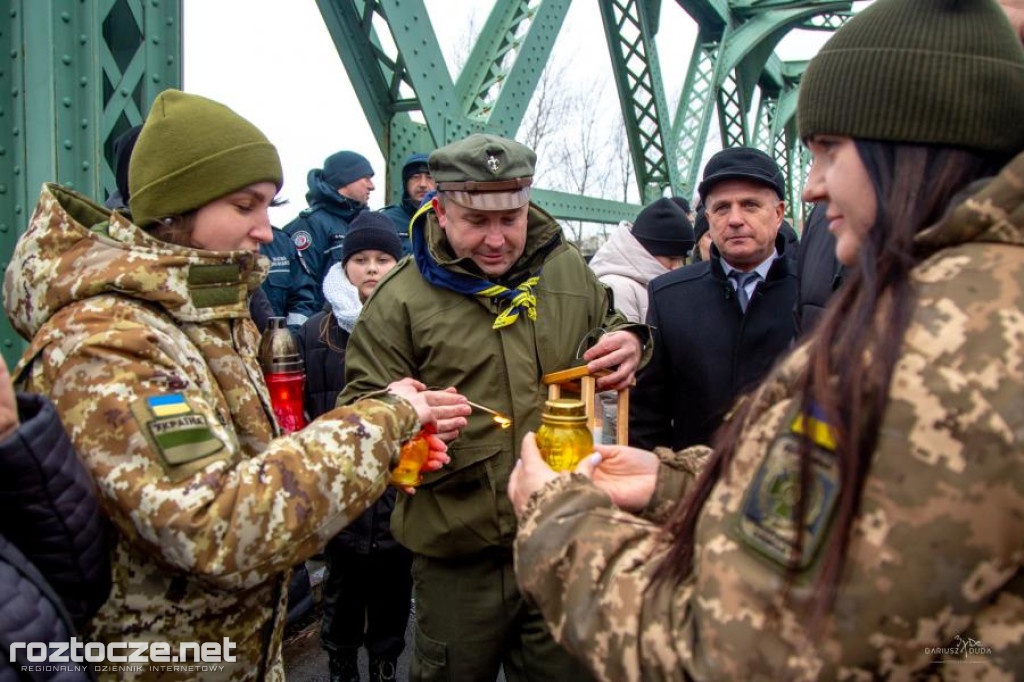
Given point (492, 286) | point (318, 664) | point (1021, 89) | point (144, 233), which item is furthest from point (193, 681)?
point (318, 664)

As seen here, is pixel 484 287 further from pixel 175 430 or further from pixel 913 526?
pixel 913 526

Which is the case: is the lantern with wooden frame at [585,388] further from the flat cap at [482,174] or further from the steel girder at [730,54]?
the steel girder at [730,54]

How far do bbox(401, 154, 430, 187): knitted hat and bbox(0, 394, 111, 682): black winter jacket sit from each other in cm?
380

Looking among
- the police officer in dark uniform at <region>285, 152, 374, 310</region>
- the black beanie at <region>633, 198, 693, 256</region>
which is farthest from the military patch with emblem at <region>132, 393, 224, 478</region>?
the black beanie at <region>633, 198, 693, 256</region>

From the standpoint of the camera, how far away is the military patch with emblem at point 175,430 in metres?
1.35

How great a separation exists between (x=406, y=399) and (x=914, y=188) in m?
1.19

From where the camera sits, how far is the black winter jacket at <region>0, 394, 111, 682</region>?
3.81ft

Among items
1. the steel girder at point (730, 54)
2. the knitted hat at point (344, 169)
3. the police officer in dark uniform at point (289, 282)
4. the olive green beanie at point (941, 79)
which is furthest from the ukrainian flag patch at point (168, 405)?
the steel girder at point (730, 54)

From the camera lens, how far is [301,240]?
4691mm

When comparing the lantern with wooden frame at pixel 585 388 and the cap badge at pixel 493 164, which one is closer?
the lantern with wooden frame at pixel 585 388

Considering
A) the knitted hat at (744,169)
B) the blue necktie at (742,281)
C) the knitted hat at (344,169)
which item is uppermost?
the knitted hat at (744,169)

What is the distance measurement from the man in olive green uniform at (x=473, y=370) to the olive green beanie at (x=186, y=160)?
827mm

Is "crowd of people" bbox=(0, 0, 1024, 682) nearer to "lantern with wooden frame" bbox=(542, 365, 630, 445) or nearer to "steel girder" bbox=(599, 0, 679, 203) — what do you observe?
"lantern with wooden frame" bbox=(542, 365, 630, 445)

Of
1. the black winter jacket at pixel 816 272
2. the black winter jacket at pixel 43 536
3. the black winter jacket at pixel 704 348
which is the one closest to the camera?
the black winter jacket at pixel 43 536
